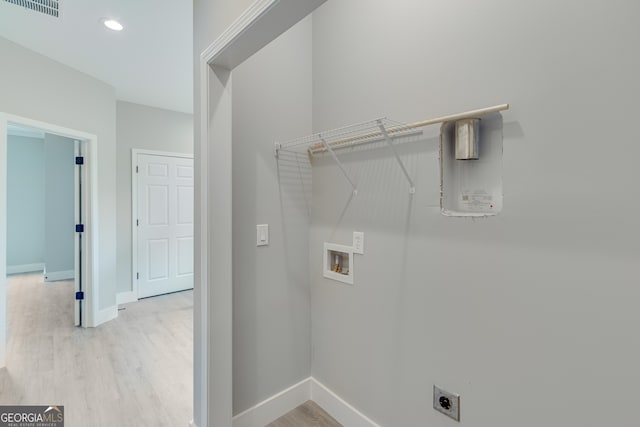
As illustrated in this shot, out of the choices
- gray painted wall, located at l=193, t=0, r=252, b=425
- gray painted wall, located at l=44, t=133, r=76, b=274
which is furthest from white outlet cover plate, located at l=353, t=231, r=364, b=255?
gray painted wall, located at l=44, t=133, r=76, b=274

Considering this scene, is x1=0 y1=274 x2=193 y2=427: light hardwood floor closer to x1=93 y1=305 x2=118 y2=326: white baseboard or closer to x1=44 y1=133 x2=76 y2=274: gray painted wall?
x1=93 y1=305 x2=118 y2=326: white baseboard

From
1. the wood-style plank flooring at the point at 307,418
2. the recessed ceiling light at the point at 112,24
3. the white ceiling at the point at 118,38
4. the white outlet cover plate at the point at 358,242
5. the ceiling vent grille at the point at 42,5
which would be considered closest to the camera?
the white outlet cover plate at the point at 358,242

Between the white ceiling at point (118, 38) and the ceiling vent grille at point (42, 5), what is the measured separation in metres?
0.04

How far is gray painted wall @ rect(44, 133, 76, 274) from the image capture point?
516 centimetres

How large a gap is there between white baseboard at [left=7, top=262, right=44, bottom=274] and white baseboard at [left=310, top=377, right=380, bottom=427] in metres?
6.59

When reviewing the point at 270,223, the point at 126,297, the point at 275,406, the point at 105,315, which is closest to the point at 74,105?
the point at 105,315

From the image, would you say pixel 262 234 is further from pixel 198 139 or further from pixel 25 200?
pixel 25 200

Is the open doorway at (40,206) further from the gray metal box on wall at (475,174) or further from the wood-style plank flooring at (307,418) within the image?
the gray metal box on wall at (475,174)

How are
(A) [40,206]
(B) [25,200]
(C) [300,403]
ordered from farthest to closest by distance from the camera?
(A) [40,206], (B) [25,200], (C) [300,403]

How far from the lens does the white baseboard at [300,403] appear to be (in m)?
1.77

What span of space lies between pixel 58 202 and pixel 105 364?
4168 mm

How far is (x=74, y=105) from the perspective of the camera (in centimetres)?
315

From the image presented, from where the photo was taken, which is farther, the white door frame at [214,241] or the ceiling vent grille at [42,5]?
the ceiling vent grille at [42,5]

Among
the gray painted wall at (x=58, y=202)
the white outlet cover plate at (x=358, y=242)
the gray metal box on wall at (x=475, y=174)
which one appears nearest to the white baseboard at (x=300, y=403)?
the white outlet cover plate at (x=358, y=242)
